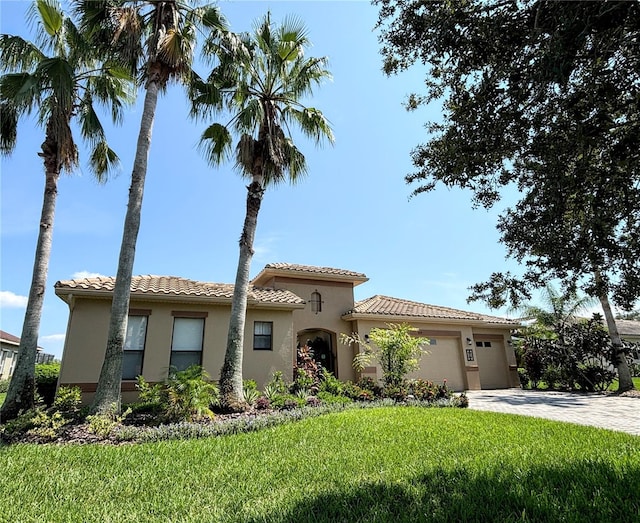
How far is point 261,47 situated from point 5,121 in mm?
8288

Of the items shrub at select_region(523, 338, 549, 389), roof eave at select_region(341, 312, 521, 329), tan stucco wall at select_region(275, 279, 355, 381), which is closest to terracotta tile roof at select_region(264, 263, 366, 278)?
tan stucco wall at select_region(275, 279, 355, 381)

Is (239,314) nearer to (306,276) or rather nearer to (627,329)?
(306,276)

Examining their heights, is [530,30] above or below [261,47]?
below

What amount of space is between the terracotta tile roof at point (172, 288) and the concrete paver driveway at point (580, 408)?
27.0 ft

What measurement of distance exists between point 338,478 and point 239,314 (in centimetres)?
652

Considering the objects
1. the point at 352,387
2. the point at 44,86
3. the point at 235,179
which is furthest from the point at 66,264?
the point at 352,387

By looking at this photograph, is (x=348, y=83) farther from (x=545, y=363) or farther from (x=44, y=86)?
(x=545, y=363)

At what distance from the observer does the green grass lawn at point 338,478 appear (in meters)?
3.50

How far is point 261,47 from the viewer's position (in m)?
11.4

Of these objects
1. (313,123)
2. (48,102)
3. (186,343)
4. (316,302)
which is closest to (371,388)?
(316,302)

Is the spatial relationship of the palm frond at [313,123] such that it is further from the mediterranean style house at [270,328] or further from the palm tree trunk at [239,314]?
the mediterranean style house at [270,328]

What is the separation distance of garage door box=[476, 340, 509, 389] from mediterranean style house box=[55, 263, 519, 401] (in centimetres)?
Answer: 5

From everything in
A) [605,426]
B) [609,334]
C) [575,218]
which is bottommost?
[605,426]

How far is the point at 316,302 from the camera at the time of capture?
Result: 16.8 meters
